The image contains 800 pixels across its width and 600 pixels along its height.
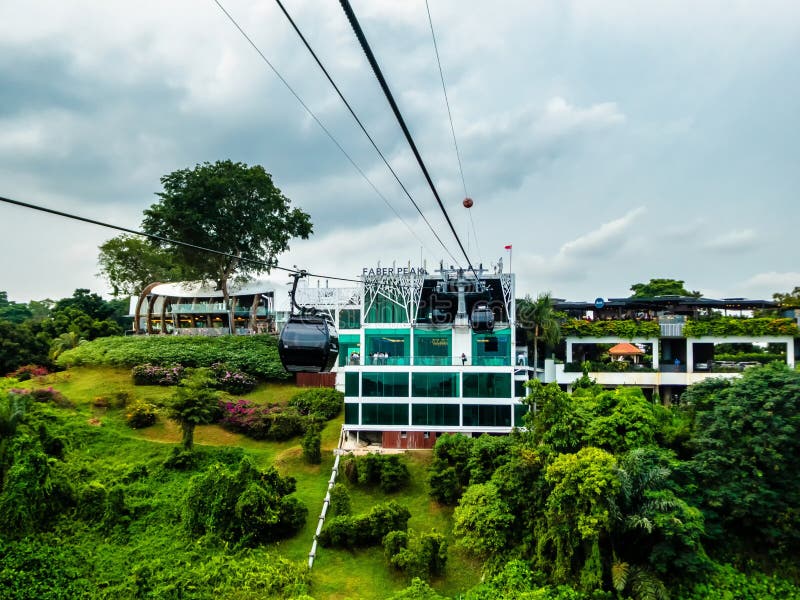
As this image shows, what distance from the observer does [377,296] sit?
26.7 meters

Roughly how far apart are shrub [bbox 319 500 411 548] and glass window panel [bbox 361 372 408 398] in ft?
24.7

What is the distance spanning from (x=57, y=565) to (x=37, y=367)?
2052cm

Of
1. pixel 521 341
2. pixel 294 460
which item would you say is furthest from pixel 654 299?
pixel 294 460

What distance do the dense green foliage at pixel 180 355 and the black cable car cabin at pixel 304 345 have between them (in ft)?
71.2

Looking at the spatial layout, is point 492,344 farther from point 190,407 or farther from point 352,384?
point 190,407

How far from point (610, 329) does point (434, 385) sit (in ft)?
39.6

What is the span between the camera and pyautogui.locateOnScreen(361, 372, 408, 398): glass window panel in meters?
24.4

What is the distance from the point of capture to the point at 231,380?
99.9 ft

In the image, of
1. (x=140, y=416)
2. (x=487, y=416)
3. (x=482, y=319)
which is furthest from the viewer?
(x=140, y=416)

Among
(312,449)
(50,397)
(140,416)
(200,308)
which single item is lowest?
(312,449)

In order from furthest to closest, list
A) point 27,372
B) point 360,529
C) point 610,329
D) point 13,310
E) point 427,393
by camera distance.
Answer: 1. point 13,310
2. point 27,372
3. point 610,329
4. point 427,393
5. point 360,529

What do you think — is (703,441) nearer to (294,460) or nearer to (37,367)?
(294,460)

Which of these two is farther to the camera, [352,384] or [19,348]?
[19,348]

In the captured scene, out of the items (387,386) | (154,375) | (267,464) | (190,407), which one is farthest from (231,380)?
(387,386)
